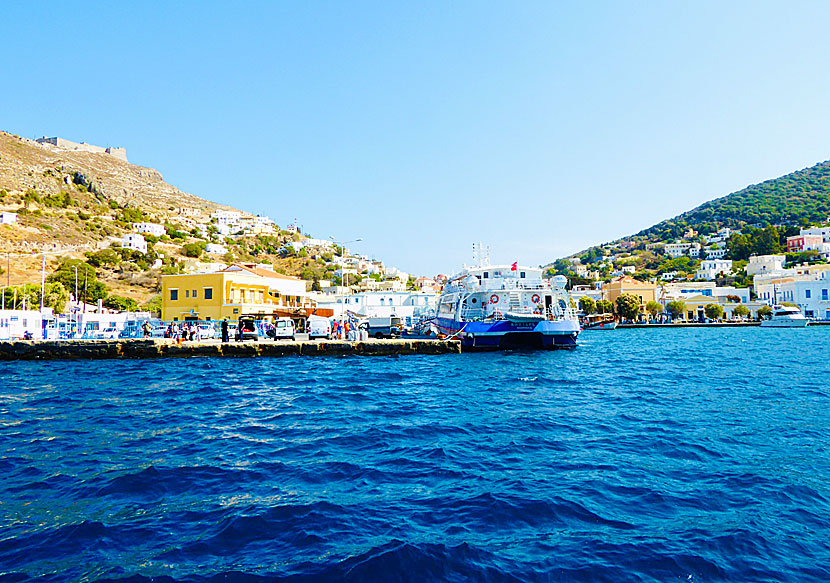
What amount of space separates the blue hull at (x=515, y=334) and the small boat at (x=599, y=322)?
146ft

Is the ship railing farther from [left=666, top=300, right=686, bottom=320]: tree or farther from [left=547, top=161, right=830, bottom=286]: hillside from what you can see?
[left=547, top=161, right=830, bottom=286]: hillside

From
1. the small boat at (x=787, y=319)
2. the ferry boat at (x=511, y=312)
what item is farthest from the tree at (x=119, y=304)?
the small boat at (x=787, y=319)

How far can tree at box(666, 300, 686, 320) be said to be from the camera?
84.1 meters

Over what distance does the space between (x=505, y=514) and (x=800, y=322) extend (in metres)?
82.3

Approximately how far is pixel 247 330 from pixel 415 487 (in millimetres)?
30127

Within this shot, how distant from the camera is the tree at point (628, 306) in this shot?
82.8 meters

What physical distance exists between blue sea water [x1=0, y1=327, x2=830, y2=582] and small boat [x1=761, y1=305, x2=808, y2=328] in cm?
6789

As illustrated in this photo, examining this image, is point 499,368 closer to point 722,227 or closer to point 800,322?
point 800,322

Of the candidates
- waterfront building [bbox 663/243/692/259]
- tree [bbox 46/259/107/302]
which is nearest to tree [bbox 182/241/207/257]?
tree [bbox 46/259/107/302]

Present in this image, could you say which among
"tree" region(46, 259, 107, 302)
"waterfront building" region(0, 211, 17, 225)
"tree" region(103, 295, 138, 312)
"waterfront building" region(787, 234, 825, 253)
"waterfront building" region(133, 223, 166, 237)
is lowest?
"tree" region(103, 295, 138, 312)

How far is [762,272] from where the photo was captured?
107 m

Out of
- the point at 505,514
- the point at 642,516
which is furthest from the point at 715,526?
the point at 505,514

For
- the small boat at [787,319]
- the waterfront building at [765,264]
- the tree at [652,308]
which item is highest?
the waterfront building at [765,264]

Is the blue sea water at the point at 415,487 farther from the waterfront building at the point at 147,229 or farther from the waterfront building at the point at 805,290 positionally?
the waterfront building at the point at 147,229
